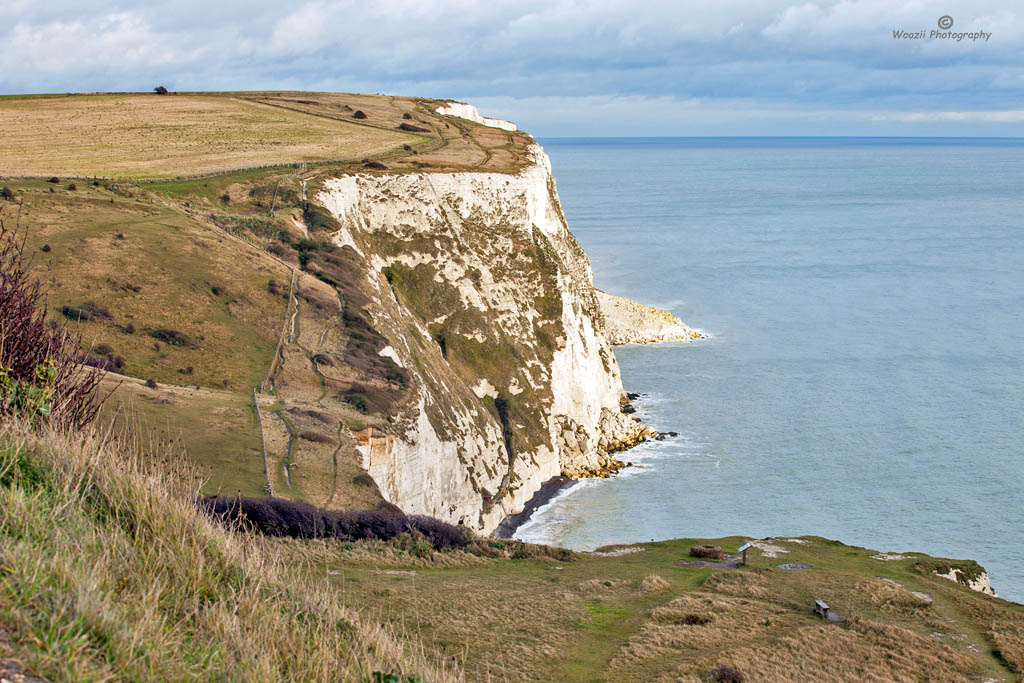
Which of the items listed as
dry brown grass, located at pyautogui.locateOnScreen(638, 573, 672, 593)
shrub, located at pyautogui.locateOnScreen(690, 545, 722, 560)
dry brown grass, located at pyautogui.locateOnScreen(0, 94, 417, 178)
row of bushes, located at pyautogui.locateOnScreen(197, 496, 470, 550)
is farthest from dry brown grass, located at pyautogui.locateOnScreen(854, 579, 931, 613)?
dry brown grass, located at pyautogui.locateOnScreen(0, 94, 417, 178)

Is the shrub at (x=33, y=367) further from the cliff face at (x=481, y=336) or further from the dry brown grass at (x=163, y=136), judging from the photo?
the dry brown grass at (x=163, y=136)

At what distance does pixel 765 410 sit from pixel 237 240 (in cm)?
4082

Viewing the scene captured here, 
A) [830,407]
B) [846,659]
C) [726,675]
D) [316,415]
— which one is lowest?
[830,407]

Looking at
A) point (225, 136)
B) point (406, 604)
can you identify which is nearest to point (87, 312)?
point (406, 604)

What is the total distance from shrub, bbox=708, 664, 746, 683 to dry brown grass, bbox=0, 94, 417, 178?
59.6 metres

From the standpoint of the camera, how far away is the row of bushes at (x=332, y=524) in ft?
83.6

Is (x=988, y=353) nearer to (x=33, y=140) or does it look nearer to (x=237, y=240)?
(x=237, y=240)

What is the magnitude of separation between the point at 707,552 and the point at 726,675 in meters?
14.5

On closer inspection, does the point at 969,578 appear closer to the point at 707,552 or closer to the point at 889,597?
the point at 889,597

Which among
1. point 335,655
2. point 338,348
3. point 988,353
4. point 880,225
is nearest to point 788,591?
point 335,655

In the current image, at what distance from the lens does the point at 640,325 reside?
96.4m

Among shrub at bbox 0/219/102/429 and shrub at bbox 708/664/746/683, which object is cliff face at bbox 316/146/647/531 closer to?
shrub at bbox 708/664/746/683

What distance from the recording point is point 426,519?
32.0m

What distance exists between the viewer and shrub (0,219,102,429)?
43.7 ft
